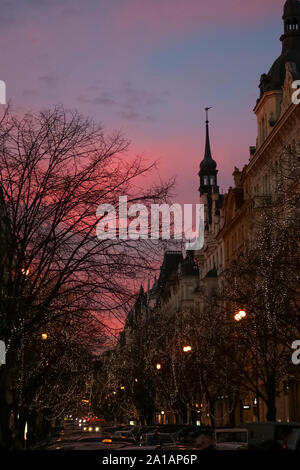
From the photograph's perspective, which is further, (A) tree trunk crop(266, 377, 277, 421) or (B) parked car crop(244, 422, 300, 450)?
(A) tree trunk crop(266, 377, 277, 421)

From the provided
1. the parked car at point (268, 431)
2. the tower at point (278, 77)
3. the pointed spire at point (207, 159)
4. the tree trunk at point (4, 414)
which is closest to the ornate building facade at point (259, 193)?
the tower at point (278, 77)

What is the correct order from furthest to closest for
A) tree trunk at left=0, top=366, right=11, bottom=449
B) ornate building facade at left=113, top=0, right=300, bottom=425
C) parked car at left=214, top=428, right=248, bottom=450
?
ornate building facade at left=113, top=0, right=300, bottom=425, parked car at left=214, top=428, right=248, bottom=450, tree trunk at left=0, top=366, right=11, bottom=449

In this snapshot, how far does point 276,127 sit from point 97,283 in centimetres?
4416

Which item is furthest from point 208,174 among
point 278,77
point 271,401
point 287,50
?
point 271,401

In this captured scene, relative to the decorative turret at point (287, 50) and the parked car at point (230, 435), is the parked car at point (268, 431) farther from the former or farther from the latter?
the decorative turret at point (287, 50)

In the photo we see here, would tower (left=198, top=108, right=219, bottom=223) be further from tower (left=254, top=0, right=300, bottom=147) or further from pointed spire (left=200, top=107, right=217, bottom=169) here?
tower (left=254, top=0, right=300, bottom=147)

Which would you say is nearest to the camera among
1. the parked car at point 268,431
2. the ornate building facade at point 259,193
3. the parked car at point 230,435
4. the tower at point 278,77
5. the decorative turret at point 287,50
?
the parked car at point 268,431

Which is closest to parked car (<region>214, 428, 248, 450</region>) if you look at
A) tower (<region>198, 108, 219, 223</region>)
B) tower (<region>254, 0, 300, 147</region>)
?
tower (<region>254, 0, 300, 147</region>)

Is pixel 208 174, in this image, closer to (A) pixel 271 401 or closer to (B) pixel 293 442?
(A) pixel 271 401

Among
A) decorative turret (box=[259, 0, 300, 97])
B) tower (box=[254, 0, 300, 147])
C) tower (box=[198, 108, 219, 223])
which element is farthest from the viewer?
tower (box=[198, 108, 219, 223])

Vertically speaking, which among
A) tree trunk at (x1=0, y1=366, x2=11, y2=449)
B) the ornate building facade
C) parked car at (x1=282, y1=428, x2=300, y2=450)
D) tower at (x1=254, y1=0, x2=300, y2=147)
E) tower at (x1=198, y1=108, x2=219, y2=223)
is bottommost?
parked car at (x1=282, y1=428, x2=300, y2=450)

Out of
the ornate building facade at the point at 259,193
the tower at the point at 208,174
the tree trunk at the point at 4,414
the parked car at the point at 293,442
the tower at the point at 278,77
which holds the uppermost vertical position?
the tower at the point at 208,174

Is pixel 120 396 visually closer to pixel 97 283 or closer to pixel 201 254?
pixel 201 254

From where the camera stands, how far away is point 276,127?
62.3 metres
